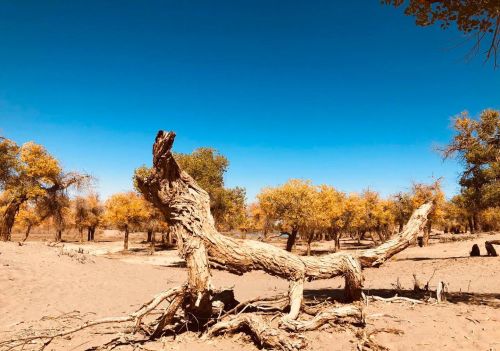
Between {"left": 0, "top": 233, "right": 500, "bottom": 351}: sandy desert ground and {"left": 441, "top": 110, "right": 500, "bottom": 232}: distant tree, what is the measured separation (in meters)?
5.30

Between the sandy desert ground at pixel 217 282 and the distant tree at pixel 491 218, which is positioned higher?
the distant tree at pixel 491 218

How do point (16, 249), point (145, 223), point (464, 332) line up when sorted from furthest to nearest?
point (145, 223), point (16, 249), point (464, 332)

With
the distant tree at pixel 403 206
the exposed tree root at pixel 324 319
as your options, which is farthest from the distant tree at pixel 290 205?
the exposed tree root at pixel 324 319

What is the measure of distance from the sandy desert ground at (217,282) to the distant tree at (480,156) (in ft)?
17.4

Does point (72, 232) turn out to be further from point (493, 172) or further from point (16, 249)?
point (493, 172)

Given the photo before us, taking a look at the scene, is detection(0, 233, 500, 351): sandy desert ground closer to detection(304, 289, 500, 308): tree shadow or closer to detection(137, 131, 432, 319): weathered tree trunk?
detection(304, 289, 500, 308): tree shadow

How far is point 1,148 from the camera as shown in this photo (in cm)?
2573

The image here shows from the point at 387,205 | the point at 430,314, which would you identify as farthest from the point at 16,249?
the point at 387,205

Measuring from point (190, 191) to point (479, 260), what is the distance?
21566 mm

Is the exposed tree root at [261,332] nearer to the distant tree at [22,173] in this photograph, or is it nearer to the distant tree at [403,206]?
the distant tree at [22,173]

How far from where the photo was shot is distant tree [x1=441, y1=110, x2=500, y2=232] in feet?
41.1

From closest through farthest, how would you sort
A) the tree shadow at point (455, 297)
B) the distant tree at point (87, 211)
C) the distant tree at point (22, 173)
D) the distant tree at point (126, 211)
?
the tree shadow at point (455, 297)
the distant tree at point (22, 173)
the distant tree at point (126, 211)
the distant tree at point (87, 211)

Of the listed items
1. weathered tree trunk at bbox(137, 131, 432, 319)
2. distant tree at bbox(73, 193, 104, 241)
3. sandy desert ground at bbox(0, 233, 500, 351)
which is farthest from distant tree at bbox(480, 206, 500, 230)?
distant tree at bbox(73, 193, 104, 241)

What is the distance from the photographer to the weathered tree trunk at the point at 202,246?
6.84m
